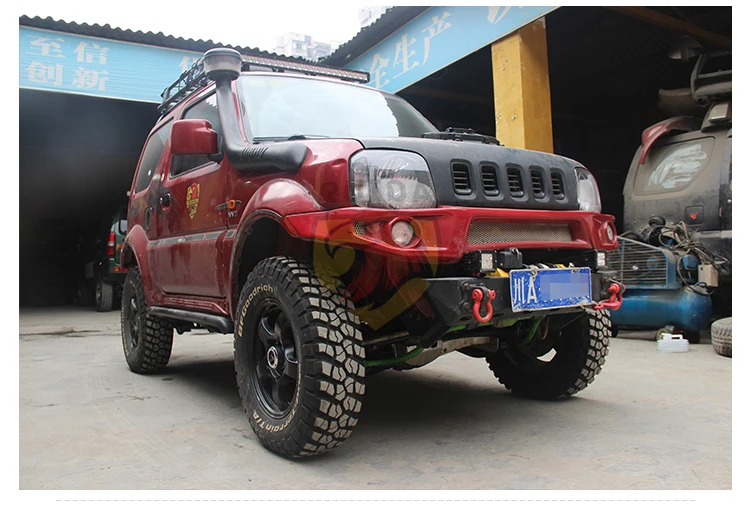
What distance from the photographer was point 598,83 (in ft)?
36.0

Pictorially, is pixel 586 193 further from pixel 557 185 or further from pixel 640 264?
pixel 640 264

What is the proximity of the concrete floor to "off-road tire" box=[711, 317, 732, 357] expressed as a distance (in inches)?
18.1

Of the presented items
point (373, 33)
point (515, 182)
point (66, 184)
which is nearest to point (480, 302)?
point (515, 182)

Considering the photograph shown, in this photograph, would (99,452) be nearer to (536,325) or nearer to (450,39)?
(536,325)

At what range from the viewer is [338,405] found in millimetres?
2457

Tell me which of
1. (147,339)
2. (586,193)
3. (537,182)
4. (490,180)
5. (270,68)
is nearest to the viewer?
(490,180)

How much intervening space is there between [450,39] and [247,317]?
19.3 ft

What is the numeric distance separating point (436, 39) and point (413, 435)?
6.28 m

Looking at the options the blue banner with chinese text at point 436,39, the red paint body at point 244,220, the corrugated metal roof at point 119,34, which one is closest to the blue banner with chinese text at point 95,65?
the corrugated metal roof at point 119,34

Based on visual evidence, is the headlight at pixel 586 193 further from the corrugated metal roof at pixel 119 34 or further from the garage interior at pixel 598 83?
the corrugated metal roof at pixel 119 34

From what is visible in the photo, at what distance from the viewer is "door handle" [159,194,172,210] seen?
4.12 metres

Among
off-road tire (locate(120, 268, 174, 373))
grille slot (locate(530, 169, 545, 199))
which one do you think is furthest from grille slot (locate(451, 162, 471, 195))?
off-road tire (locate(120, 268, 174, 373))

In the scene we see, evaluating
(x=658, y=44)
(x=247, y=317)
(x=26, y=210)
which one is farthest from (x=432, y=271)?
(x=26, y=210)

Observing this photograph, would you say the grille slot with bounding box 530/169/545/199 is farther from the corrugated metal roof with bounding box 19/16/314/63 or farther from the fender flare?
the corrugated metal roof with bounding box 19/16/314/63
